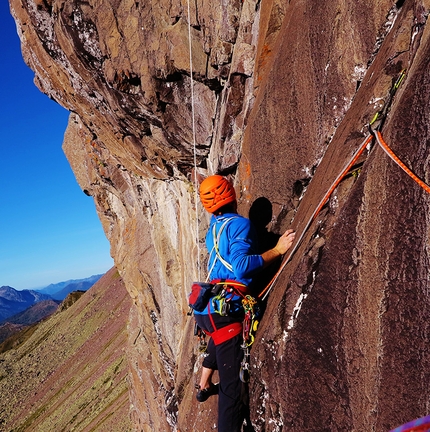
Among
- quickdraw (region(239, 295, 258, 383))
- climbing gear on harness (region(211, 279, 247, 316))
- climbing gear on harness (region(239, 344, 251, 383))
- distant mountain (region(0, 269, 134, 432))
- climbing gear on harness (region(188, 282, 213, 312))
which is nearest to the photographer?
climbing gear on harness (region(239, 344, 251, 383))

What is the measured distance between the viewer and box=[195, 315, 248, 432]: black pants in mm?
5352

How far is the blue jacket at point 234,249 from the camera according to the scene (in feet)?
17.9

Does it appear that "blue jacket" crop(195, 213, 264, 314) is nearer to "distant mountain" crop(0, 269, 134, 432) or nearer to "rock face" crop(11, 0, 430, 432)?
"rock face" crop(11, 0, 430, 432)

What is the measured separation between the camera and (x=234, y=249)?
5.59m

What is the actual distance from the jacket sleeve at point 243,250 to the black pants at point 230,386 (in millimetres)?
872

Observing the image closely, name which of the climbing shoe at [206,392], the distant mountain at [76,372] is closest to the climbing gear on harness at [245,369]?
the climbing shoe at [206,392]

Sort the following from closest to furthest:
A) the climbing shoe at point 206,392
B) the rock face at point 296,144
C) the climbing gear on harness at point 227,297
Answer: the rock face at point 296,144
the climbing gear on harness at point 227,297
the climbing shoe at point 206,392

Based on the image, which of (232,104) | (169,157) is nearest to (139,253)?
(169,157)

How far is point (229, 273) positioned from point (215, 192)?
1214 millimetres

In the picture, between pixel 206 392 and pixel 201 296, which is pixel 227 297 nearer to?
pixel 201 296

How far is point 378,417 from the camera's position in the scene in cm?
383

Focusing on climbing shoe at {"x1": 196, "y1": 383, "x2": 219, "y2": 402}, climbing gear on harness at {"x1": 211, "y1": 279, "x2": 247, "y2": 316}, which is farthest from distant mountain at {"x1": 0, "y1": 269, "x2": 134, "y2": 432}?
climbing gear on harness at {"x1": 211, "y1": 279, "x2": 247, "y2": 316}

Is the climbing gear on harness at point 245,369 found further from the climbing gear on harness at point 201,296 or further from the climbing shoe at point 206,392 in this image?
the climbing shoe at point 206,392

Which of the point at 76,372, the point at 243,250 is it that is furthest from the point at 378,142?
the point at 76,372
